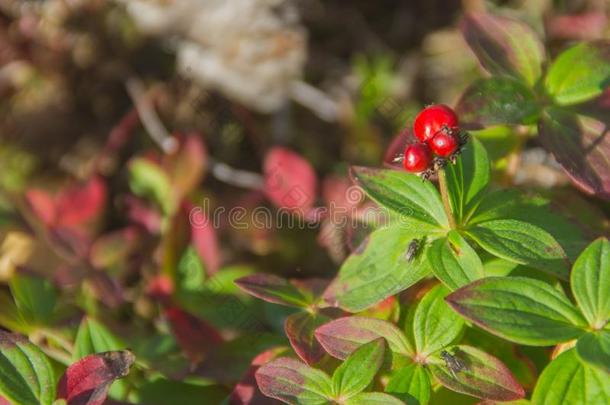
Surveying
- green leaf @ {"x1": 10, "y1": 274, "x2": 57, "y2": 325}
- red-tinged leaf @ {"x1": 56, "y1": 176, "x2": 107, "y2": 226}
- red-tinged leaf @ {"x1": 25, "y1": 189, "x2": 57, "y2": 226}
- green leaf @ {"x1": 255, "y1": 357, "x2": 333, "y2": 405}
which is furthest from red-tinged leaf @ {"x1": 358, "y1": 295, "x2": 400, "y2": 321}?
red-tinged leaf @ {"x1": 25, "y1": 189, "x2": 57, "y2": 226}

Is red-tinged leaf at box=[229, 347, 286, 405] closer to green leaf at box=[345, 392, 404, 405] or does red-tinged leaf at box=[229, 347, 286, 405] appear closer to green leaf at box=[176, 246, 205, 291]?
green leaf at box=[345, 392, 404, 405]

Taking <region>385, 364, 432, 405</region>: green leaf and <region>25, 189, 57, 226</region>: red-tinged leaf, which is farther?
<region>25, 189, 57, 226</region>: red-tinged leaf

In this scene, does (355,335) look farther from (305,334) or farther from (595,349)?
(595,349)

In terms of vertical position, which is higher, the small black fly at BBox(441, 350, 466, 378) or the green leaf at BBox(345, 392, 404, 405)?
the small black fly at BBox(441, 350, 466, 378)

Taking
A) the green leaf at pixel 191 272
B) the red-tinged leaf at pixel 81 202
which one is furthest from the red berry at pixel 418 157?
the red-tinged leaf at pixel 81 202

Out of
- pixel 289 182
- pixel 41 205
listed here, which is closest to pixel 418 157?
pixel 289 182

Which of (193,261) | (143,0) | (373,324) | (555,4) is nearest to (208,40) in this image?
(143,0)
